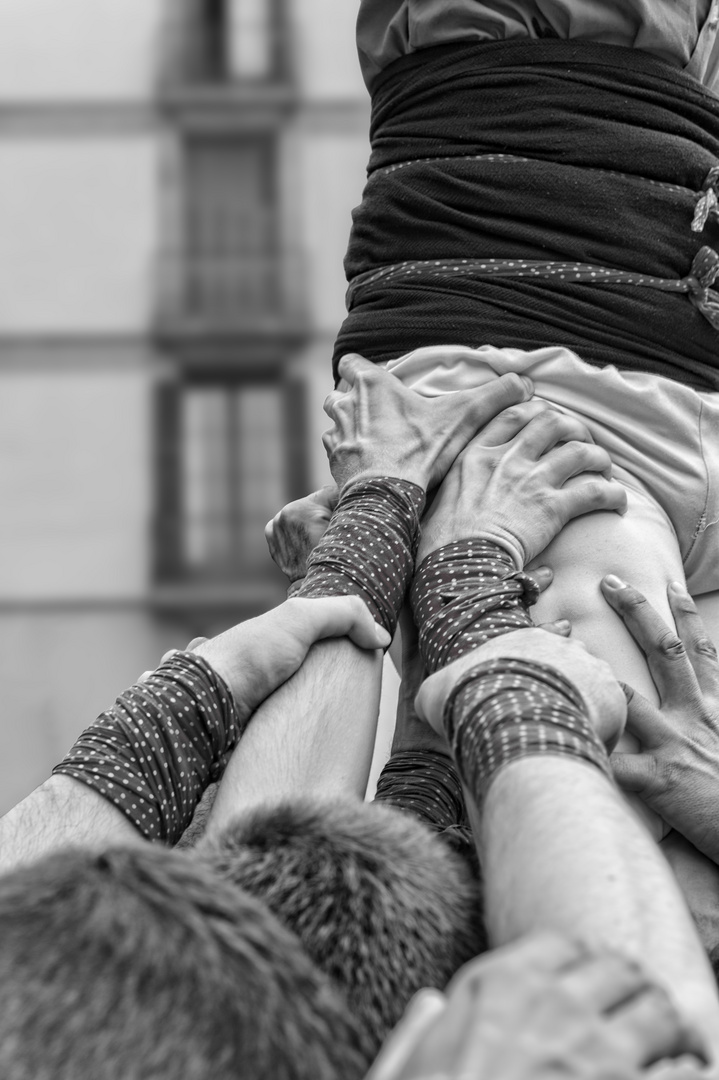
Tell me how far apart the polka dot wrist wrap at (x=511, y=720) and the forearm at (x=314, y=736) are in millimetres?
156

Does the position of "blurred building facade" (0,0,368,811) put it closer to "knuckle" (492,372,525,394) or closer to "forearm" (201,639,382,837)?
"knuckle" (492,372,525,394)

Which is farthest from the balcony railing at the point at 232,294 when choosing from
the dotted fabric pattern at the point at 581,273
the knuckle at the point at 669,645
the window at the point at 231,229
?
the knuckle at the point at 669,645

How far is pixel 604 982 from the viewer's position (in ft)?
1.84

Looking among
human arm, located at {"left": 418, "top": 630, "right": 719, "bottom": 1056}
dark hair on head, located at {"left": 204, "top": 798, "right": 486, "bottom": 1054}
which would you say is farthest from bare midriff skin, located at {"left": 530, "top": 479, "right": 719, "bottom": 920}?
dark hair on head, located at {"left": 204, "top": 798, "right": 486, "bottom": 1054}

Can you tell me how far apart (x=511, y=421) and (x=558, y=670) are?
0.42 metres

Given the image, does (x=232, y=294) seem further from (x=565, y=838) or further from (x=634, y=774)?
(x=565, y=838)

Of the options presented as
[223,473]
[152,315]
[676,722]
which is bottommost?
[223,473]

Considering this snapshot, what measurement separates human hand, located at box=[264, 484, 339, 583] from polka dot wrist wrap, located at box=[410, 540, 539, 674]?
20 centimetres

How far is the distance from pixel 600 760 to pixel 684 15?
0.78 metres

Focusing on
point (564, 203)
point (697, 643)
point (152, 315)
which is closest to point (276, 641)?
point (697, 643)

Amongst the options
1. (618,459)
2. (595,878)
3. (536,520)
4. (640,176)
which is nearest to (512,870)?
(595,878)

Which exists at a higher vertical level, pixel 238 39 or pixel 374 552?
pixel 238 39

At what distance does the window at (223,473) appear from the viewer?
4.25 metres

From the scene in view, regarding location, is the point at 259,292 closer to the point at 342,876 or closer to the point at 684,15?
the point at 684,15
